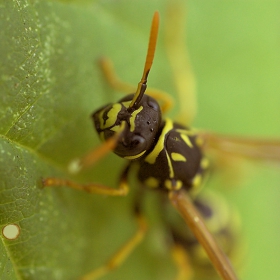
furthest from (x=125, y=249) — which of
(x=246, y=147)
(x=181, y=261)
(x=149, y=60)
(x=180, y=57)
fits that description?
(x=180, y=57)

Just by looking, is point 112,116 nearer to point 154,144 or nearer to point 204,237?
point 154,144

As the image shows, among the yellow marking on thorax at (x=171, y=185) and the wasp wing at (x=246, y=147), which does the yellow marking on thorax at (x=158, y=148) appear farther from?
the wasp wing at (x=246, y=147)

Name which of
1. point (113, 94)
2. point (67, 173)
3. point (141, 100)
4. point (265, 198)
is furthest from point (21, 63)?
point (265, 198)

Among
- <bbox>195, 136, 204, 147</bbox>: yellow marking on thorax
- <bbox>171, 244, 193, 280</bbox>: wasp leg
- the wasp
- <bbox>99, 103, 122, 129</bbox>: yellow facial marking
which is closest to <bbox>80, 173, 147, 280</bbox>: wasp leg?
the wasp

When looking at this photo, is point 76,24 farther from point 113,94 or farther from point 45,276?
point 45,276

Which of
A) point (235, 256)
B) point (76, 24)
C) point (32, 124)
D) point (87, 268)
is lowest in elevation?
point (87, 268)

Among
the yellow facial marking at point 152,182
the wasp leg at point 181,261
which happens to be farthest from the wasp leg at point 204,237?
the wasp leg at point 181,261

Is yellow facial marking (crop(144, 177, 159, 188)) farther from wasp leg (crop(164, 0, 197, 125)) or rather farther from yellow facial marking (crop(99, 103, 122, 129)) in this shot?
wasp leg (crop(164, 0, 197, 125))
